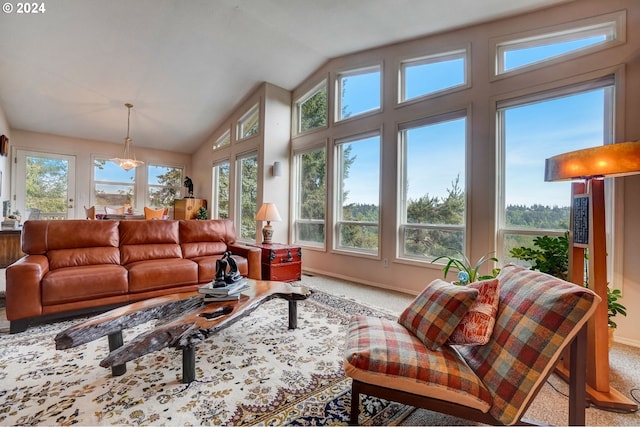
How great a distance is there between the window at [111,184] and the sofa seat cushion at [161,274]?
5.03 metres

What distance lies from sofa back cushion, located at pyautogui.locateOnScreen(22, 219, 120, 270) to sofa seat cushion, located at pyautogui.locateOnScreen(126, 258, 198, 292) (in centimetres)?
38

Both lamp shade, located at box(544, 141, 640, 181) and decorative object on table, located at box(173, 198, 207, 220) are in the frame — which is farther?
decorative object on table, located at box(173, 198, 207, 220)

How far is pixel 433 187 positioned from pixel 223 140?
5.29 m

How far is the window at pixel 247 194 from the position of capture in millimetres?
6004

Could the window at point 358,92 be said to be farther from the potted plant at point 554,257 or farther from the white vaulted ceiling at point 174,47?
the potted plant at point 554,257

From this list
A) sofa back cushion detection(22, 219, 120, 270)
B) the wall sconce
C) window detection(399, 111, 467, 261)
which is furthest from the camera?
the wall sconce

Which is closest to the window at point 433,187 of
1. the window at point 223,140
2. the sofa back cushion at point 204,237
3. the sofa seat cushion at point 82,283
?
the sofa back cushion at point 204,237

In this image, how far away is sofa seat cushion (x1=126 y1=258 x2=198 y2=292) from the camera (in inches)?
117

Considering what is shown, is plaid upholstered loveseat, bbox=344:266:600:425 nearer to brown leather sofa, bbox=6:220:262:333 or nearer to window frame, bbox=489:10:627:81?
brown leather sofa, bbox=6:220:262:333

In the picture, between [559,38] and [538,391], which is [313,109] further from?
[538,391]

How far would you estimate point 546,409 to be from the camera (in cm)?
163

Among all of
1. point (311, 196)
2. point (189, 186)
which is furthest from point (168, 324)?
point (189, 186)

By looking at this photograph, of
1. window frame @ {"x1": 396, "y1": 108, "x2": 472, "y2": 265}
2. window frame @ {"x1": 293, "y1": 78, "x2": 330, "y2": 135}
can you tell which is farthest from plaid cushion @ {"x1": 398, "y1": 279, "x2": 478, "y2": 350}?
window frame @ {"x1": 293, "y1": 78, "x2": 330, "y2": 135}

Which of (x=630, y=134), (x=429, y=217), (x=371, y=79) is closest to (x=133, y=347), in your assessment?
(x=429, y=217)
